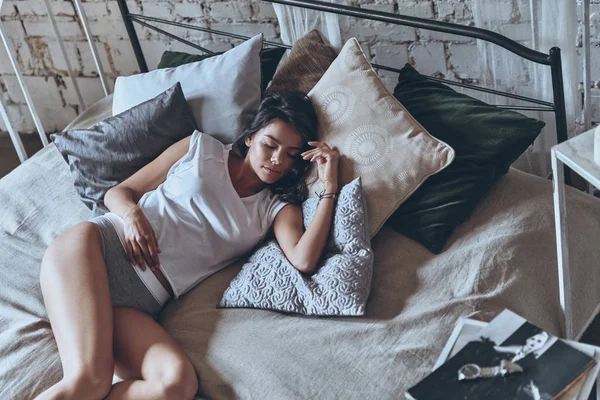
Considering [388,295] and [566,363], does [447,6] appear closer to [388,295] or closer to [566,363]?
[388,295]

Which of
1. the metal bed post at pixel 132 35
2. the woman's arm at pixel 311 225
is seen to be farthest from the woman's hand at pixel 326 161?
the metal bed post at pixel 132 35

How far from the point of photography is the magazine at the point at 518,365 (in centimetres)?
108

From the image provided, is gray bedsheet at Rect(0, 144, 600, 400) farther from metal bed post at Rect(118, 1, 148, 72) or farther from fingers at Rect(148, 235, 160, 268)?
metal bed post at Rect(118, 1, 148, 72)

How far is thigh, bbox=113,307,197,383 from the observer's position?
58.4 inches

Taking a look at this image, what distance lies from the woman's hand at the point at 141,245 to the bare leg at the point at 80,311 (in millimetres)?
67

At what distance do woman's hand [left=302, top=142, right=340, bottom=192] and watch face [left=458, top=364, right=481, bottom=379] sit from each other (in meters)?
0.66

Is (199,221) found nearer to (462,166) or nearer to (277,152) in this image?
(277,152)

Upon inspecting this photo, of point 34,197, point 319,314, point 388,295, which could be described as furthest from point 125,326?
point 34,197

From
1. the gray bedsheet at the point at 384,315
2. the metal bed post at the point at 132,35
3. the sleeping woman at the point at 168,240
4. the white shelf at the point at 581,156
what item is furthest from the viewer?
the metal bed post at the point at 132,35

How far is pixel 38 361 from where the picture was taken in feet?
5.25

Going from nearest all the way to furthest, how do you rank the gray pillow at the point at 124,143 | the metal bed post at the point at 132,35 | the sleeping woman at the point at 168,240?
the sleeping woman at the point at 168,240 < the gray pillow at the point at 124,143 < the metal bed post at the point at 132,35

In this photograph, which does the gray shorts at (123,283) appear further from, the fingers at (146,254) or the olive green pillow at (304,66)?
the olive green pillow at (304,66)

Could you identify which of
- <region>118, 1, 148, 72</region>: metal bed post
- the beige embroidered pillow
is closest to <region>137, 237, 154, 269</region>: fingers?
the beige embroidered pillow

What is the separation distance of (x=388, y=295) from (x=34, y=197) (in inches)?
45.1
